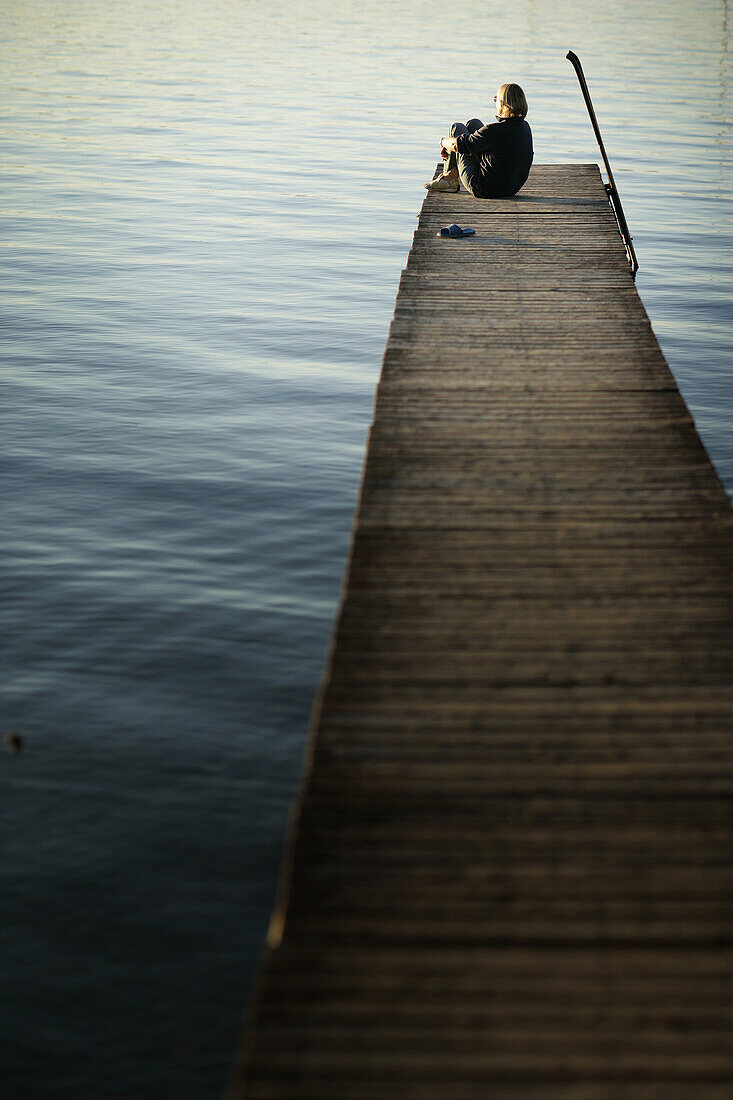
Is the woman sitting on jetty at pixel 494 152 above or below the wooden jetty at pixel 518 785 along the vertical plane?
above

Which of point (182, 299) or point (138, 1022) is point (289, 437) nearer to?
point (182, 299)

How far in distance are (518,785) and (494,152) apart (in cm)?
1086

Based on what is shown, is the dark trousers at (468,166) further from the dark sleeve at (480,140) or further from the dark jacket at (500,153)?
the dark sleeve at (480,140)

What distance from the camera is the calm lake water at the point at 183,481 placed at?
15.6 ft

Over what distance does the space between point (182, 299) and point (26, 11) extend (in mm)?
51620

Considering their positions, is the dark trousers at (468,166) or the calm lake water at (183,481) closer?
the calm lake water at (183,481)

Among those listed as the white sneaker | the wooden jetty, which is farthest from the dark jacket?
the wooden jetty

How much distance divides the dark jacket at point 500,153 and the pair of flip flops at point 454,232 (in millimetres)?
1346

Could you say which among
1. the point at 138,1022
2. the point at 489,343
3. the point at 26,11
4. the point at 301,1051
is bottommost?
the point at 138,1022

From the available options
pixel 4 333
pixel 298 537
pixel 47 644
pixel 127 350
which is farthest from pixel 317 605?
pixel 4 333

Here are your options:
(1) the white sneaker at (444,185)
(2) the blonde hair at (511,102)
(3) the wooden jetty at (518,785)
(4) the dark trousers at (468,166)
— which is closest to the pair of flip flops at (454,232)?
(2) the blonde hair at (511,102)

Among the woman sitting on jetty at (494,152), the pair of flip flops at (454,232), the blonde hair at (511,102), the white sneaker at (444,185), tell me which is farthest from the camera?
the white sneaker at (444,185)

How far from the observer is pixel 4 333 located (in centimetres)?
1334

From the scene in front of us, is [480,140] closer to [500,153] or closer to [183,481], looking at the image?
[500,153]
